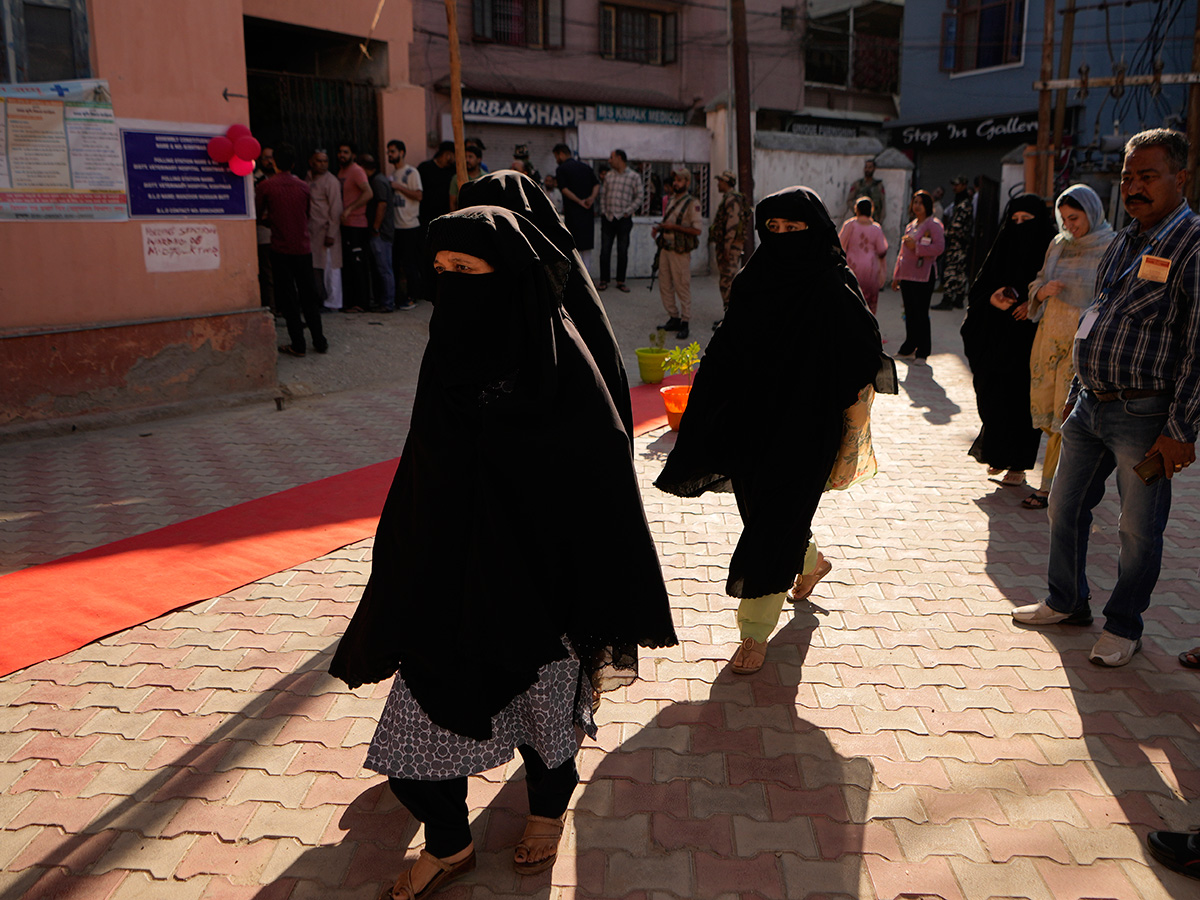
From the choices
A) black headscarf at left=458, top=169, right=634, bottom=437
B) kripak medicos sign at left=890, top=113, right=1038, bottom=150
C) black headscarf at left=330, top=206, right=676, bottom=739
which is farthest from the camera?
kripak medicos sign at left=890, top=113, right=1038, bottom=150

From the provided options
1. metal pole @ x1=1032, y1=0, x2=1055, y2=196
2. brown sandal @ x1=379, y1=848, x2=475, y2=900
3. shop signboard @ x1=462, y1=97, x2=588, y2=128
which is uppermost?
shop signboard @ x1=462, y1=97, x2=588, y2=128

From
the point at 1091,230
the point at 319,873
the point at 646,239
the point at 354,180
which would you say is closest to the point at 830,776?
the point at 319,873

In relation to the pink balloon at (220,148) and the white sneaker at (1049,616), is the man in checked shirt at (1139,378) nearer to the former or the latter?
the white sneaker at (1049,616)

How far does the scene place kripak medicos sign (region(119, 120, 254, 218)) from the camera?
6.62 metres

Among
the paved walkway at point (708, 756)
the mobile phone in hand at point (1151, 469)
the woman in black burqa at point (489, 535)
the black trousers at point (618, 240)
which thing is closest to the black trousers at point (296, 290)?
the paved walkway at point (708, 756)

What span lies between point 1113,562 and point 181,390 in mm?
6203

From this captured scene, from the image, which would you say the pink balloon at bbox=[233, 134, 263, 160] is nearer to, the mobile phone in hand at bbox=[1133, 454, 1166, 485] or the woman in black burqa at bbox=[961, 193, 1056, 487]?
the woman in black burqa at bbox=[961, 193, 1056, 487]

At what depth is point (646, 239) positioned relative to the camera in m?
15.2

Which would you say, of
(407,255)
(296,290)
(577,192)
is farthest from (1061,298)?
(577,192)

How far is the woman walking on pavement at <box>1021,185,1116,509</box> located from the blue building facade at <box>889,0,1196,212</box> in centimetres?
1348

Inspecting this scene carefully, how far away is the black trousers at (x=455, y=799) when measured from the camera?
7.20 ft

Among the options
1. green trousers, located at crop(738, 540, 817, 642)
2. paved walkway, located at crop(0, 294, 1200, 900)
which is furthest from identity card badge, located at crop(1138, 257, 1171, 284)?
green trousers, located at crop(738, 540, 817, 642)

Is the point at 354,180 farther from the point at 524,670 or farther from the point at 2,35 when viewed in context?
the point at 524,670

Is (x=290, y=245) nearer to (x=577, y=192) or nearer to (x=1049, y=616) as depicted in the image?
(x=577, y=192)
